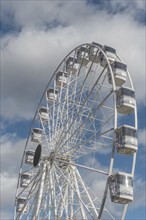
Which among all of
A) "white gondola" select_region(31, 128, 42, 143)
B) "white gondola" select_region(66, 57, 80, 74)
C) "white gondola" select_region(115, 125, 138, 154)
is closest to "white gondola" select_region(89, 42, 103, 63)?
"white gondola" select_region(66, 57, 80, 74)

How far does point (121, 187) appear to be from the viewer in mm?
17547

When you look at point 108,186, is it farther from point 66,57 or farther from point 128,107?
point 66,57

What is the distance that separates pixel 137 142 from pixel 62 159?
5291 mm

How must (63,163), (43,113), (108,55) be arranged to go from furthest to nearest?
(43,113) → (63,163) → (108,55)

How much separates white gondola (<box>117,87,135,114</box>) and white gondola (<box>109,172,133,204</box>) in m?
3.19

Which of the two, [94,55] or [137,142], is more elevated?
[94,55]

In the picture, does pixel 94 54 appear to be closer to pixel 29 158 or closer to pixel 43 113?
pixel 43 113

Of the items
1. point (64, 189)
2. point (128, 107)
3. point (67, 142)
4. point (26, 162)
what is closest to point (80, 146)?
point (67, 142)

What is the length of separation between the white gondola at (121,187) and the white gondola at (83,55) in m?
9.38

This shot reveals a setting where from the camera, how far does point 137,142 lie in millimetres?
19156

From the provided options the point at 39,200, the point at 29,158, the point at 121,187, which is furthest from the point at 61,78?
the point at 121,187

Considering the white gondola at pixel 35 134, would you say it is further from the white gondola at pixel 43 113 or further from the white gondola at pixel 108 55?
the white gondola at pixel 108 55

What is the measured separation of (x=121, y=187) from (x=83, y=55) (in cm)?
1010

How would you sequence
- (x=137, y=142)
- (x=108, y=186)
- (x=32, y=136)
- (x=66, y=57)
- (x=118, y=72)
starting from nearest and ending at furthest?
(x=108, y=186), (x=137, y=142), (x=118, y=72), (x=66, y=57), (x=32, y=136)
